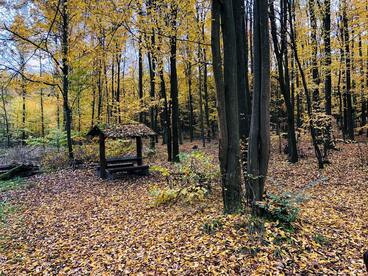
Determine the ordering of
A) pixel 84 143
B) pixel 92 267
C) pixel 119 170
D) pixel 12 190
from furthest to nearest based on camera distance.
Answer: pixel 84 143 → pixel 119 170 → pixel 12 190 → pixel 92 267

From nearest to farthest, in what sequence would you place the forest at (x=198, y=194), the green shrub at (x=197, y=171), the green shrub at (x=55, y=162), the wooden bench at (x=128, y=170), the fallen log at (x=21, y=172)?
the forest at (x=198, y=194) → the green shrub at (x=197, y=171) → the wooden bench at (x=128, y=170) → the fallen log at (x=21, y=172) → the green shrub at (x=55, y=162)

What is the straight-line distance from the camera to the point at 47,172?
12.2 metres

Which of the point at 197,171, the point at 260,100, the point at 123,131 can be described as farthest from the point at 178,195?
the point at 123,131

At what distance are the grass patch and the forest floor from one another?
135cm

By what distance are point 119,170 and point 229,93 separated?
23.2ft

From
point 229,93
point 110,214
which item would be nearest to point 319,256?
point 229,93

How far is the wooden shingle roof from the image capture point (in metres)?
10.6

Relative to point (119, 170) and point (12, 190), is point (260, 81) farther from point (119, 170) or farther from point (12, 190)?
point (12, 190)

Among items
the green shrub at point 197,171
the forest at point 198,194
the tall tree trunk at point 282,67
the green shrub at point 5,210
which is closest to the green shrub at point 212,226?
the forest at point 198,194

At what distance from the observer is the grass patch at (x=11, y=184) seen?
969 cm

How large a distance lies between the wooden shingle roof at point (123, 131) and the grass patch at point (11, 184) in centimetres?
340

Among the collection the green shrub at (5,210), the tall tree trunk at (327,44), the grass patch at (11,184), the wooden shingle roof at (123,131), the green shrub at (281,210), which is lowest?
the green shrub at (5,210)

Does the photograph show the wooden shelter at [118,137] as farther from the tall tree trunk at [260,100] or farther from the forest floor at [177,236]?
the tall tree trunk at [260,100]

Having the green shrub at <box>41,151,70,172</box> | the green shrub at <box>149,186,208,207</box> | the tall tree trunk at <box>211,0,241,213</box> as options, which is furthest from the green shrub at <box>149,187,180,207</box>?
the green shrub at <box>41,151,70,172</box>
